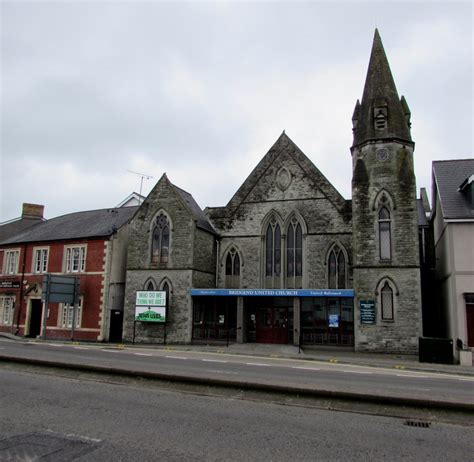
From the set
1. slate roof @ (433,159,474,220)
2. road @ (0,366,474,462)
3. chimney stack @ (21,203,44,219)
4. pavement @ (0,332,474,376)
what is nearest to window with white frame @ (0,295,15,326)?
chimney stack @ (21,203,44,219)

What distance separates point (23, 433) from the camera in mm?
6555

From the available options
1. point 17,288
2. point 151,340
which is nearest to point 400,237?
point 151,340

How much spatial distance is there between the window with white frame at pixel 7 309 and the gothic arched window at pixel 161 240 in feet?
41.9

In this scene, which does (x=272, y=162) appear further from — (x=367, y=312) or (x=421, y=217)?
(x=421, y=217)

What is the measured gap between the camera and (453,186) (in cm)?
2445

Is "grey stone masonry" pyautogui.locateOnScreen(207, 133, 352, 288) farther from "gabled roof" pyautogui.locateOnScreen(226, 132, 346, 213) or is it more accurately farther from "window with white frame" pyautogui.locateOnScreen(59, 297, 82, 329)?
"window with white frame" pyautogui.locateOnScreen(59, 297, 82, 329)

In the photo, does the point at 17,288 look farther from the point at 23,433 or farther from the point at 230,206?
the point at 23,433

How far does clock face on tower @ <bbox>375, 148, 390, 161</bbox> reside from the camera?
82.0ft

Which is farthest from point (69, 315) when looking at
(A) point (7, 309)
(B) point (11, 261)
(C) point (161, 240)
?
(C) point (161, 240)

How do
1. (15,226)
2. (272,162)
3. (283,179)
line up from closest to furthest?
1. (283,179)
2. (272,162)
3. (15,226)

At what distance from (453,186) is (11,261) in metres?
31.2

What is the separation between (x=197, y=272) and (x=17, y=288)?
14.8m

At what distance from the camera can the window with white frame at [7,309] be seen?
33344 millimetres

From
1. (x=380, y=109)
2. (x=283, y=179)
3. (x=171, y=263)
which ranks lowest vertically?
(x=171, y=263)
